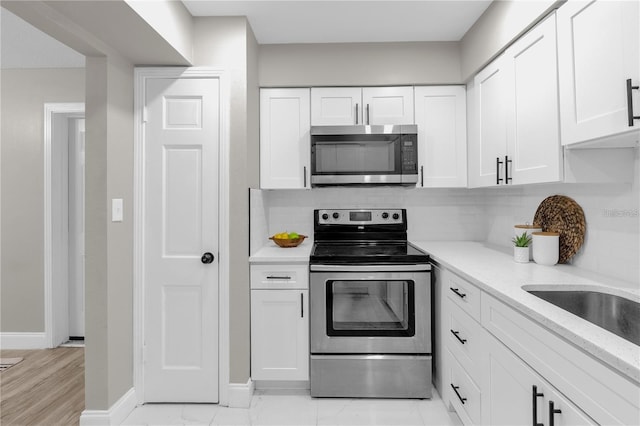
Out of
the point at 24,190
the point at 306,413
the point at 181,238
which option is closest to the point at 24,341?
the point at 24,190

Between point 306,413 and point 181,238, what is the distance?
4.33ft

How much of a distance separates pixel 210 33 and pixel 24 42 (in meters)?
1.52

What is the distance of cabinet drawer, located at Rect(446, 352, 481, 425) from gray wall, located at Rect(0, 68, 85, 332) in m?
3.33

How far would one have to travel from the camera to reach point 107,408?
6.56 ft

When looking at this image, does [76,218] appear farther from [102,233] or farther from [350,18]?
[350,18]

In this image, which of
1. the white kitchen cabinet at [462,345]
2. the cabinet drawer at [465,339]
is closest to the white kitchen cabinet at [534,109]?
the white kitchen cabinet at [462,345]

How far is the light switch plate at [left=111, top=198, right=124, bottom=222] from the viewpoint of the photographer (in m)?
2.05

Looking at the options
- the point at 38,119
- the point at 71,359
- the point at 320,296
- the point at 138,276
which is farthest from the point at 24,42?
the point at 320,296

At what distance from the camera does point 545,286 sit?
4.93ft

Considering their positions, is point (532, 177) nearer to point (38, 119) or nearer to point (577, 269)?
point (577, 269)

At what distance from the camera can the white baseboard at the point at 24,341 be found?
3100mm

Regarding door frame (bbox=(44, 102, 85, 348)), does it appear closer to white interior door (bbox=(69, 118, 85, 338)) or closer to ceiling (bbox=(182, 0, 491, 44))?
white interior door (bbox=(69, 118, 85, 338))

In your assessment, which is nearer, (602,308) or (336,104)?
(602,308)

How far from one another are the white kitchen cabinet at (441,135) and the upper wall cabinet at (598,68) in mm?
1122
